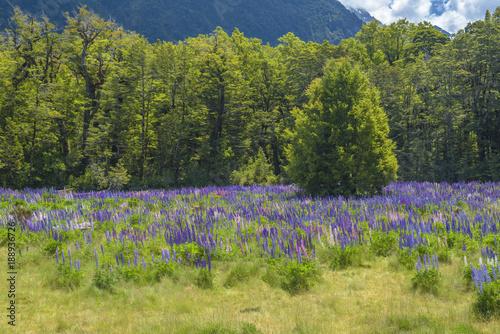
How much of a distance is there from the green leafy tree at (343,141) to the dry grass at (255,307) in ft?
30.5

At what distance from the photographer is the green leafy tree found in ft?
50.1

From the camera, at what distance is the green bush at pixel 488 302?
4.13 metres

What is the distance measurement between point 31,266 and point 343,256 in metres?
7.00

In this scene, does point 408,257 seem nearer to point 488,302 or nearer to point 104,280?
point 488,302

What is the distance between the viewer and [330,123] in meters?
15.9

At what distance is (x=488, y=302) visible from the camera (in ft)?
13.8

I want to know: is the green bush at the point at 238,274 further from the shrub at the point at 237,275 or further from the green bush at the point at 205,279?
the green bush at the point at 205,279

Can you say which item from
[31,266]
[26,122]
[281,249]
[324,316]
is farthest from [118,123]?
[324,316]

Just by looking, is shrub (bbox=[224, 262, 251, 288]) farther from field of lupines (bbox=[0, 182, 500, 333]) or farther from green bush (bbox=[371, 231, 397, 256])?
green bush (bbox=[371, 231, 397, 256])

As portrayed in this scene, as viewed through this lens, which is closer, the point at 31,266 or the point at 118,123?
the point at 31,266

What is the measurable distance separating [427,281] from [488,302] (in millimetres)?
975

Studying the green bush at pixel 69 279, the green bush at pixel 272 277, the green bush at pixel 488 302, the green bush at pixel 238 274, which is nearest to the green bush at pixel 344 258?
the green bush at pixel 272 277

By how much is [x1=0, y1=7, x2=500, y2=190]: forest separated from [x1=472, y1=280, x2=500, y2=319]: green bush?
23628mm

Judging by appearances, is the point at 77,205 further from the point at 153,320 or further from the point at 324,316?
the point at 324,316
